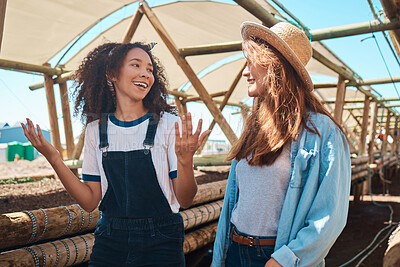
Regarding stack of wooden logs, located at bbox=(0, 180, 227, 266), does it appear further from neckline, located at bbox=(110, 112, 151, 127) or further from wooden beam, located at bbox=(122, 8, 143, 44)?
wooden beam, located at bbox=(122, 8, 143, 44)

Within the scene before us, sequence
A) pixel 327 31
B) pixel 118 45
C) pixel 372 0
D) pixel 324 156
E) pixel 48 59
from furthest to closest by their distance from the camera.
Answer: pixel 48 59, pixel 327 31, pixel 372 0, pixel 118 45, pixel 324 156

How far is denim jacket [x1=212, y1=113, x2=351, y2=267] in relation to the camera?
1.19m

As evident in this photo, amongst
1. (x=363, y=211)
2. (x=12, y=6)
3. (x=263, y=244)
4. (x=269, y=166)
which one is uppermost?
(x=12, y=6)

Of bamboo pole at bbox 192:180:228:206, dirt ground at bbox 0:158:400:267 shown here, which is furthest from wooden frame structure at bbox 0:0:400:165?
dirt ground at bbox 0:158:400:267

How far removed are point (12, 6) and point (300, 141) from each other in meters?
5.10

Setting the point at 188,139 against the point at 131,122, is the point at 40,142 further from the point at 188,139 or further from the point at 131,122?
the point at 188,139

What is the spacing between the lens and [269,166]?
1.37 m

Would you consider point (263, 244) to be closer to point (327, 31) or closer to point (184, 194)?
point (184, 194)

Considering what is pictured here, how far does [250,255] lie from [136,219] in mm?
535

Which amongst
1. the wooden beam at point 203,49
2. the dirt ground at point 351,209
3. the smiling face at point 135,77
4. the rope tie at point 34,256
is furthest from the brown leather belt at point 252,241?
the wooden beam at point 203,49

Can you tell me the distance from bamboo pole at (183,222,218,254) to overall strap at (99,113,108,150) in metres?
2.20

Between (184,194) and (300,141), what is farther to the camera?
(184,194)

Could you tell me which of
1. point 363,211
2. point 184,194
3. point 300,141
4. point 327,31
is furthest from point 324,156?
point 363,211

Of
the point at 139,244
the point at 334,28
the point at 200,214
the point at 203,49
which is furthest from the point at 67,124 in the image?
the point at 139,244
